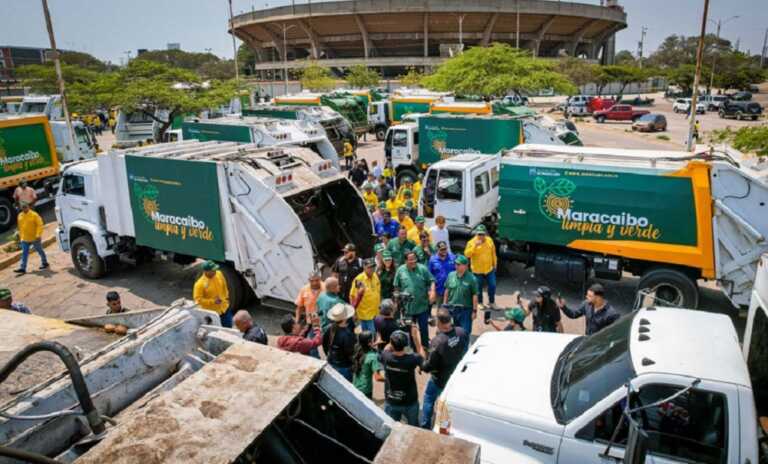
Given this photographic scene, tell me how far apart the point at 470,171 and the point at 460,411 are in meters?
7.04

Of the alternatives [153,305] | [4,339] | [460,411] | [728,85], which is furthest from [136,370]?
[728,85]

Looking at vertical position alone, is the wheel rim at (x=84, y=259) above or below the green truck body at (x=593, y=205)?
below

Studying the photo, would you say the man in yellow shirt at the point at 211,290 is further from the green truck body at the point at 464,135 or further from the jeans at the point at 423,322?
the green truck body at the point at 464,135

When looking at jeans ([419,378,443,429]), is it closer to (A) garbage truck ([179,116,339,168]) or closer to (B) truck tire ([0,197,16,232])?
(A) garbage truck ([179,116,339,168])

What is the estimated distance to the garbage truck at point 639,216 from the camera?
26.6 feet

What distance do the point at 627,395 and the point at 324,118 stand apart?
76.5ft

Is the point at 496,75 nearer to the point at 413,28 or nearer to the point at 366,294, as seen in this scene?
the point at 366,294

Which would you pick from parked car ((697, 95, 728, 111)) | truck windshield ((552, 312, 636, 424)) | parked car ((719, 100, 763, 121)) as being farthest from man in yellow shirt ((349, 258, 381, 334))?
parked car ((697, 95, 728, 111))

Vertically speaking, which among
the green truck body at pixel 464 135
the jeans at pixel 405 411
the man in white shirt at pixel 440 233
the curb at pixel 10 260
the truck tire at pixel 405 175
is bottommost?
the curb at pixel 10 260

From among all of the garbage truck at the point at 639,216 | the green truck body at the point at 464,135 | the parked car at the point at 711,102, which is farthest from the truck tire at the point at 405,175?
the parked car at the point at 711,102

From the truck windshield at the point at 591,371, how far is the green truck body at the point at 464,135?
12650 mm

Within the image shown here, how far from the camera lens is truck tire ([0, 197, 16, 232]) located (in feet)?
51.5

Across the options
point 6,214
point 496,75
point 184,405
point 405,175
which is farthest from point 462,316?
point 496,75

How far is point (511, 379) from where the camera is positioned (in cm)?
487
